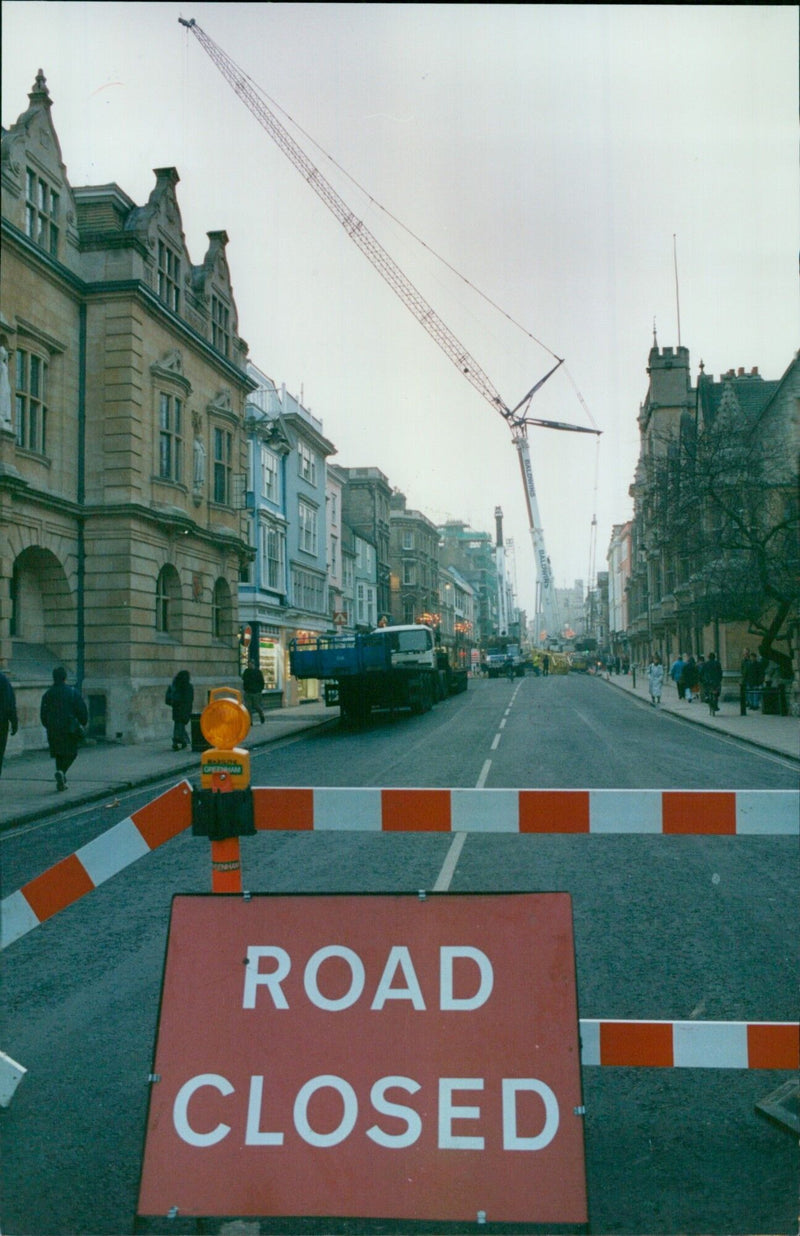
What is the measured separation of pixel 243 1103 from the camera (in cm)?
307

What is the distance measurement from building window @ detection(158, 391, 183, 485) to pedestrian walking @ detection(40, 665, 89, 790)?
12506 mm

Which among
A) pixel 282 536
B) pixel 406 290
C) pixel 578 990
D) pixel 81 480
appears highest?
pixel 406 290

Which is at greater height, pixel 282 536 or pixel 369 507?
pixel 369 507

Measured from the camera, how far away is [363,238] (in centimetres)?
7112

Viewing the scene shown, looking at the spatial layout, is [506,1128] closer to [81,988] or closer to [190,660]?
[81,988]

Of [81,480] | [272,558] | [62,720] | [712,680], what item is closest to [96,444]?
[81,480]

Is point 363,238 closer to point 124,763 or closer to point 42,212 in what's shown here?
point 42,212

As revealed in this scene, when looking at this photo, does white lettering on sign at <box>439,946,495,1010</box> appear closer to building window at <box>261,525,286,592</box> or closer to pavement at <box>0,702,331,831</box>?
pavement at <box>0,702,331,831</box>

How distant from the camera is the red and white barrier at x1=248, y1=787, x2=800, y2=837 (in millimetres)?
3301

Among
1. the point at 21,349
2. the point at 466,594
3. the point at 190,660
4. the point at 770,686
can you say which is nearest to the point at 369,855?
the point at 21,349

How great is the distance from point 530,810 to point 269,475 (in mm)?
39714

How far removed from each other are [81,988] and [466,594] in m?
125

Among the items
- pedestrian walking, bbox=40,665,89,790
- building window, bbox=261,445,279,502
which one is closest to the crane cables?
building window, bbox=261,445,279,502

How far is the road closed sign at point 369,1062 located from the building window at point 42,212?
21.9m
